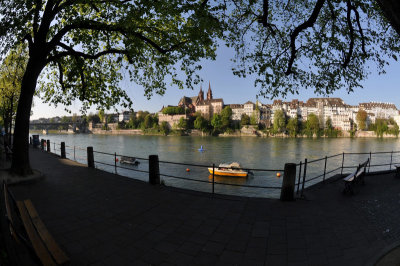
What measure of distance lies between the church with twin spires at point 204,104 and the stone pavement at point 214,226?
446ft

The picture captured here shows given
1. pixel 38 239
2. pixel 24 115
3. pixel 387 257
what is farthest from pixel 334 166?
pixel 38 239

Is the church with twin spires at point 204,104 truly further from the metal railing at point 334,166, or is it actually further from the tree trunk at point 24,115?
the tree trunk at point 24,115

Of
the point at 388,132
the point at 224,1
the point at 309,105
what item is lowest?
the point at 388,132

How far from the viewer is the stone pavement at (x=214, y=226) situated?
11.6 ft

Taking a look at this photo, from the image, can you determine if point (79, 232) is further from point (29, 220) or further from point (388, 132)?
point (388, 132)

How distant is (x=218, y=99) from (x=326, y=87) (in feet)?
480

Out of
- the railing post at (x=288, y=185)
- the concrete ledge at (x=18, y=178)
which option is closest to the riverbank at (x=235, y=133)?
the railing post at (x=288, y=185)

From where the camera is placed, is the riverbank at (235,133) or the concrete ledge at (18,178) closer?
the concrete ledge at (18,178)

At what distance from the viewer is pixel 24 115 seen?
8312 mm

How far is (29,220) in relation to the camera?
3.12 metres

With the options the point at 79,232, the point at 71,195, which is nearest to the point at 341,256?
the point at 79,232

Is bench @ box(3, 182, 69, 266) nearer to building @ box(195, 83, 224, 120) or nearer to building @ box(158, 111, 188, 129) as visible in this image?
building @ box(158, 111, 188, 129)

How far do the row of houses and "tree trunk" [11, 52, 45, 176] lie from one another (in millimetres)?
128741

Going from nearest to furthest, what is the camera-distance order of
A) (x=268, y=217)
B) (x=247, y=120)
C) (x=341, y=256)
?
(x=341, y=256) → (x=268, y=217) → (x=247, y=120)
